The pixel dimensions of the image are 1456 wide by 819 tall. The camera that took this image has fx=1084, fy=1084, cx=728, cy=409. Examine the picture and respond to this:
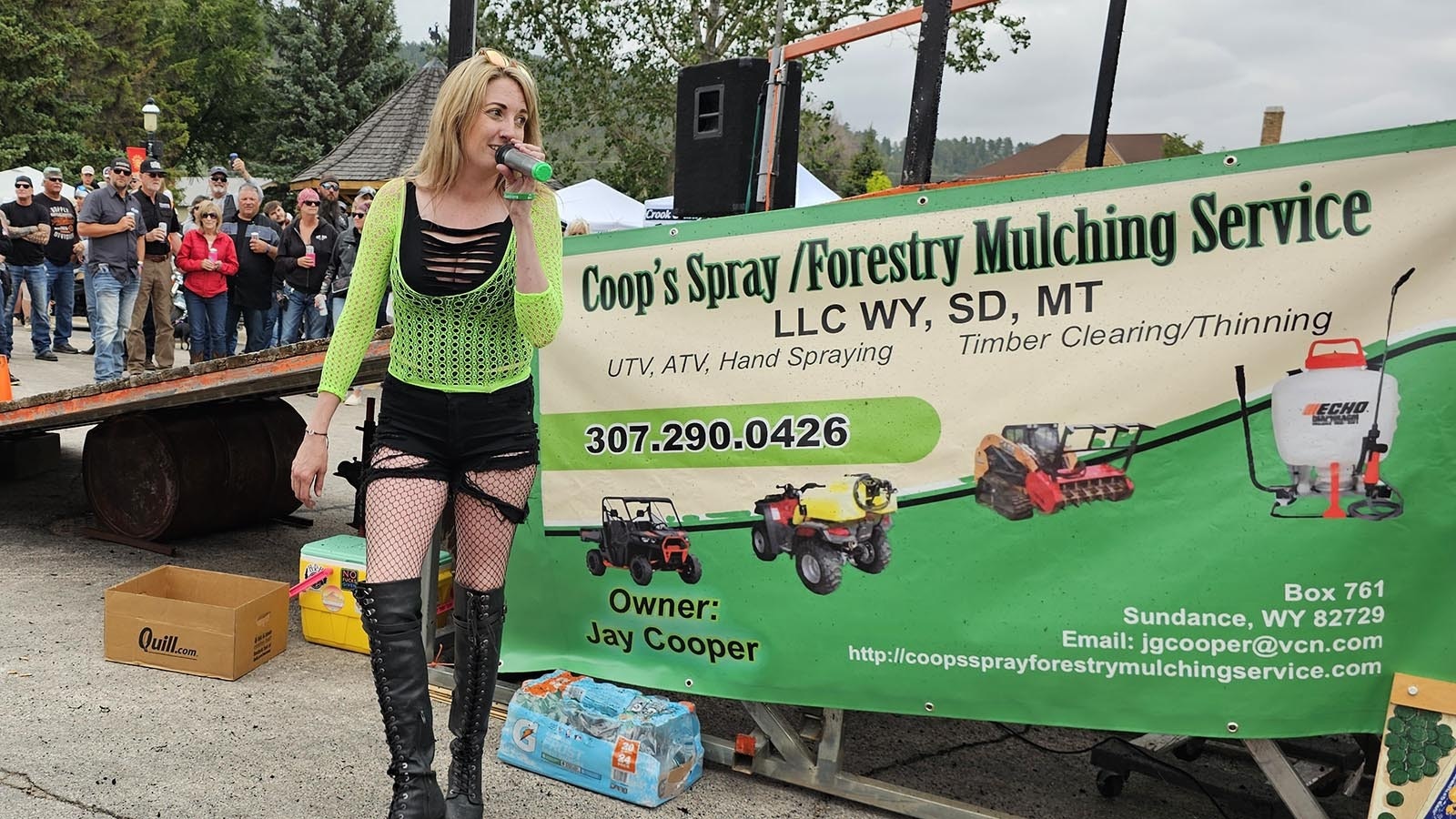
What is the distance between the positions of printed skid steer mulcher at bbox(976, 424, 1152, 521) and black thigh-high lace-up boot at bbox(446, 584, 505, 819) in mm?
1413

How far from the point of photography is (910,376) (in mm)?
3170

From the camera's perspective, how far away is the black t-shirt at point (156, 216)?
35.2 ft

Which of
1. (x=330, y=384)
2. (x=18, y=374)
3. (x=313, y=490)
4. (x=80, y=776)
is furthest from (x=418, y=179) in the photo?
(x=18, y=374)

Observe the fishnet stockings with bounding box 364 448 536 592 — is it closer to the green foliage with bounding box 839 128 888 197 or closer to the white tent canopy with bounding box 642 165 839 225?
the white tent canopy with bounding box 642 165 839 225

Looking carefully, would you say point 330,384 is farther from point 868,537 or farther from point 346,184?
point 346,184

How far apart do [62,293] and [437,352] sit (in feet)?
44.6

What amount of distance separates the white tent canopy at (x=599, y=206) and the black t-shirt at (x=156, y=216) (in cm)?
464

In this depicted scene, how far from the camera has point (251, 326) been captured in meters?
11.6

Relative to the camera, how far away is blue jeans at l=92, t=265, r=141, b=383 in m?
10.4

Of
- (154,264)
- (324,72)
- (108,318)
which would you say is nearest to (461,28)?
(108,318)

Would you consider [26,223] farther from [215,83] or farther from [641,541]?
[215,83]

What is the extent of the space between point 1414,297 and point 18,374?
1368cm

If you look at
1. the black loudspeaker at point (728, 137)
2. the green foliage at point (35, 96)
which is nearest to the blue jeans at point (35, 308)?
the black loudspeaker at point (728, 137)

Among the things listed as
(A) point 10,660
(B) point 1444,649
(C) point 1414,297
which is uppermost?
(C) point 1414,297
